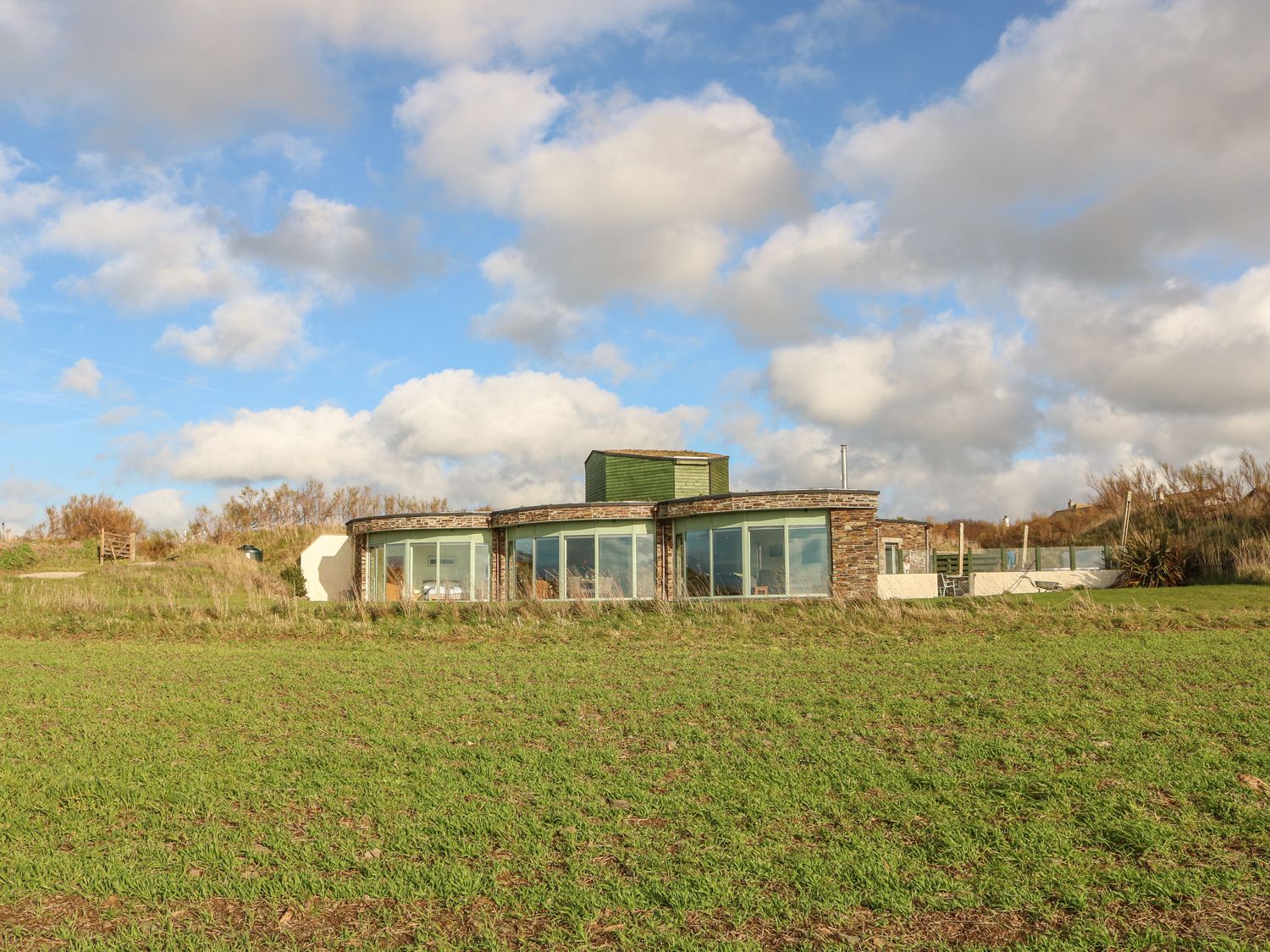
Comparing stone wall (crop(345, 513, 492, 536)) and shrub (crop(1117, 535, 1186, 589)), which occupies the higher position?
stone wall (crop(345, 513, 492, 536))

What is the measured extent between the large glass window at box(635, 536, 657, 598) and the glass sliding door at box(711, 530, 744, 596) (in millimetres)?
1865

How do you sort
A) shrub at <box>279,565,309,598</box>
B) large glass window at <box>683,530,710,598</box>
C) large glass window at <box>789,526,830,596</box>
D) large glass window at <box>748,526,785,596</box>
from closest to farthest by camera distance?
1. large glass window at <box>789,526,830,596</box>
2. large glass window at <box>748,526,785,596</box>
3. large glass window at <box>683,530,710,598</box>
4. shrub at <box>279,565,309,598</box>

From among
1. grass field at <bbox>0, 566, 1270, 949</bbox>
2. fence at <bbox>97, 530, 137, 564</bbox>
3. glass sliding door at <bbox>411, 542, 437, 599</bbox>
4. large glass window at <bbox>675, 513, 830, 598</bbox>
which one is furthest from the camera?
fence at <bbox>97, 530, 137, 564</bbox>

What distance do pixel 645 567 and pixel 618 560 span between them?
2.31ft

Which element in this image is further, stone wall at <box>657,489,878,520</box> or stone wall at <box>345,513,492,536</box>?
stone wall at <box>345,513,492,536</box>

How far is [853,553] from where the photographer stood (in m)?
20.7

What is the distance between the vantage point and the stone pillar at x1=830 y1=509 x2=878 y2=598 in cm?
2061

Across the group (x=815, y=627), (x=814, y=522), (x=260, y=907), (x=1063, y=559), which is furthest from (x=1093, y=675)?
(x=1063, y=559)

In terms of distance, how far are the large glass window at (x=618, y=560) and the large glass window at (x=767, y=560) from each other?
3.12 m

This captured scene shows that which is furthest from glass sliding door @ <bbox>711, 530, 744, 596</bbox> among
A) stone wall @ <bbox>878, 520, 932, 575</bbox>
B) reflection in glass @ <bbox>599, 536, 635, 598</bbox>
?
stone wall @ <bbox>878, 520, 932, 575</bbox>

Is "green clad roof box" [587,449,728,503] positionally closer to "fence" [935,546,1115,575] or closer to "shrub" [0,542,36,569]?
"fence" [935,546,1115,575]

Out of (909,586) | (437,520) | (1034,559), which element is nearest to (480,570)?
(437,520)

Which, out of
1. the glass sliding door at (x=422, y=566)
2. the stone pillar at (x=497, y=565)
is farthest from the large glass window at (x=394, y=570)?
the stone pillar at (x=497, y=565)

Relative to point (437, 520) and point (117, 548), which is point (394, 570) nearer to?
point (437, 520)
